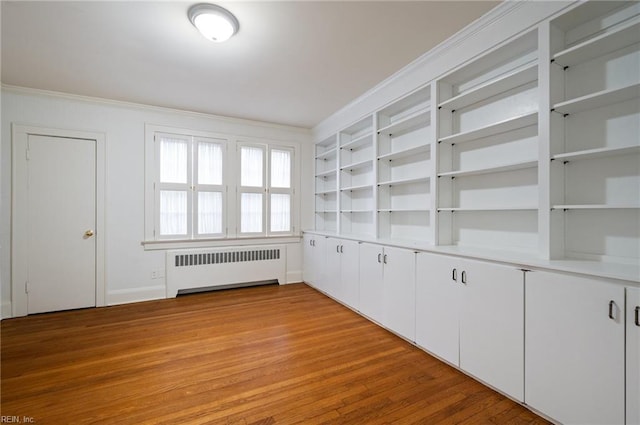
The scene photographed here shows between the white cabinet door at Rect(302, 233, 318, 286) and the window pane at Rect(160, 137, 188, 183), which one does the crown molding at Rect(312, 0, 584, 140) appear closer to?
the white cabinet door at Rect(302, 233, 318, 286)

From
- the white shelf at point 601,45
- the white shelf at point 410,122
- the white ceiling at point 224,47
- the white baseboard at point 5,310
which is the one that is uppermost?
the white ceiling at point 224,47

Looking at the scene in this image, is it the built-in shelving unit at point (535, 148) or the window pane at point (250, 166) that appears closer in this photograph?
the built-in shelving unit at point (535, 148)

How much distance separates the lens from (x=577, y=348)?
153 centimetres

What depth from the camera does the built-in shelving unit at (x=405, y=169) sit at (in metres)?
3.03

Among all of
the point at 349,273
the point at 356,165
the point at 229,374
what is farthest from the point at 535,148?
the point at 229,374

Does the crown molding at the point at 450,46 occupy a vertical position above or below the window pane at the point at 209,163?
above

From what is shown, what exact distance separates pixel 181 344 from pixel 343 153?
3265 mm

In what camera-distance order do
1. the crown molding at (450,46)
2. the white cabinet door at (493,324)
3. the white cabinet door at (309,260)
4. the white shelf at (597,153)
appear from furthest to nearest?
the white cabinet door at (309,260) → the crown molding at (450,46) → the white cabinet door at (493,324) → the white shelf at (597,153)

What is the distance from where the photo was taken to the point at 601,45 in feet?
5.56

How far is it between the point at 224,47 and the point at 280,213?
2.85 meters

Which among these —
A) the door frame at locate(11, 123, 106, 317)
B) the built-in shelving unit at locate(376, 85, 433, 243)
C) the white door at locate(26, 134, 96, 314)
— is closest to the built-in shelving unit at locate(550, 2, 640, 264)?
the built-in shelving unit at locate(376, 85, 433, 243)

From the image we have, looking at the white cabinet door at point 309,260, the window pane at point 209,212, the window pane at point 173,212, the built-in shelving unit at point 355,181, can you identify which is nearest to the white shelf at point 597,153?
the built-in shelving unit at point 355,181

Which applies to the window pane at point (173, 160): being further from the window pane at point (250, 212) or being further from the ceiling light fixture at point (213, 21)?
the ceiling light fixture at point (213, 21)

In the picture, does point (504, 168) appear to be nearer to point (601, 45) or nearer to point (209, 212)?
point (601, 45)
